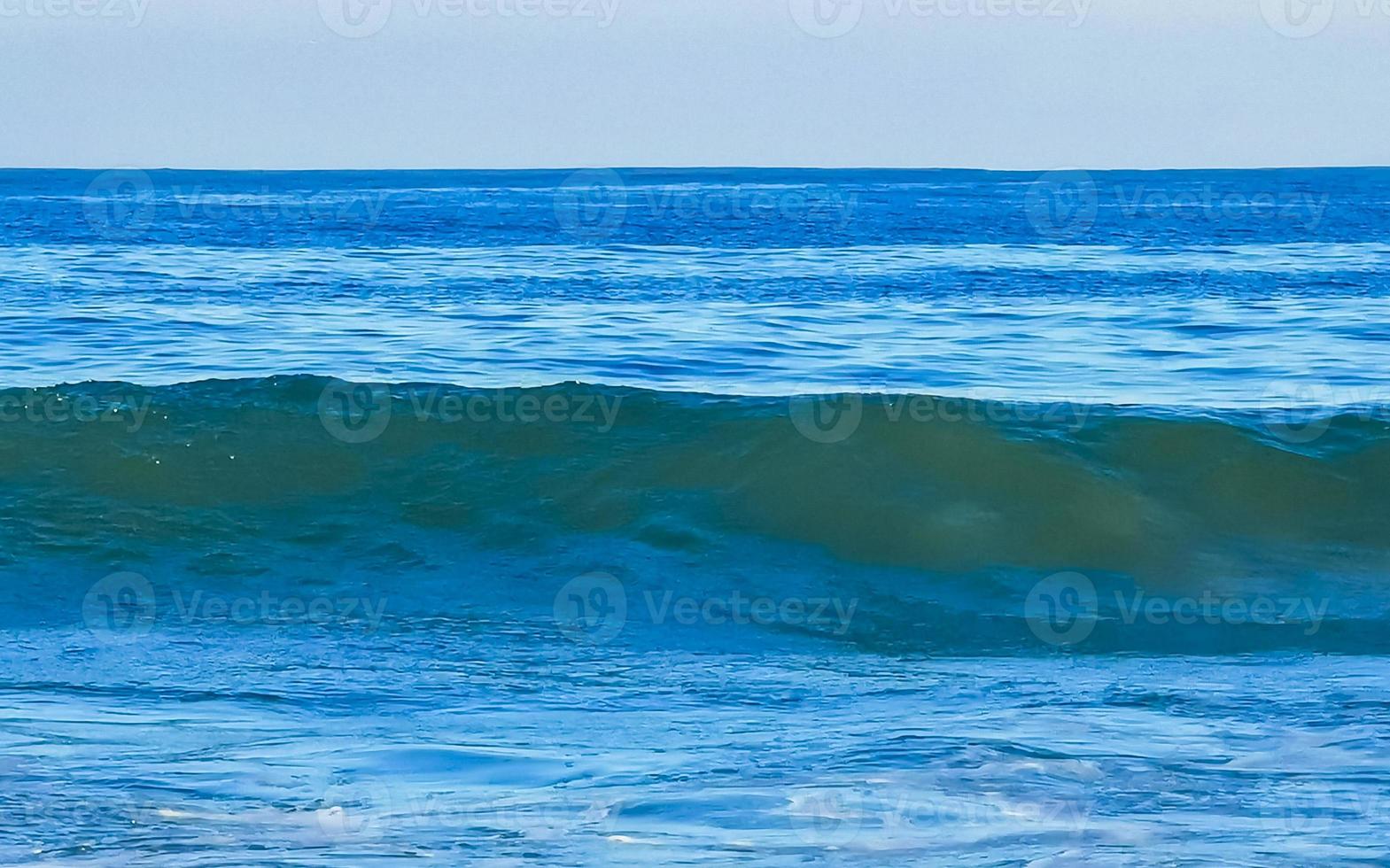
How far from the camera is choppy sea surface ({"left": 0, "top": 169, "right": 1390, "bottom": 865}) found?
497 centimetres

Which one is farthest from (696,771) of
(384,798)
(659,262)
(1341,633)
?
(659,262)

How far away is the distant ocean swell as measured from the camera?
856 centimetres

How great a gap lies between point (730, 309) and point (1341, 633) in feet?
47.4

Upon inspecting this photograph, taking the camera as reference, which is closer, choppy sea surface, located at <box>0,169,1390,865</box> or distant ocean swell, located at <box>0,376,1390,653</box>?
choppy sea surface, located at <box>0,169,1390,865</box>

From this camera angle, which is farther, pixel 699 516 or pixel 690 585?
pixel 699 516

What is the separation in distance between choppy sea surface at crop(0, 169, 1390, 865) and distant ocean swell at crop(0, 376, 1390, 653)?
4 centimetres

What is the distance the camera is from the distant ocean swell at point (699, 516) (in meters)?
8.56

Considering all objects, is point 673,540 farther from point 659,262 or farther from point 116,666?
point 659,262

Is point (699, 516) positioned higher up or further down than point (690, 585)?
higher up

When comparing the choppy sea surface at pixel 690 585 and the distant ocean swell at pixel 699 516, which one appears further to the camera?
the distant ocean swell at pixel 699 516

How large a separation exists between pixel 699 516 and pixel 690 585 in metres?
1.32

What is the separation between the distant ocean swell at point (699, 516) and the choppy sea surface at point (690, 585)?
0.04 metres

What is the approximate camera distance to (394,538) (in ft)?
33.5

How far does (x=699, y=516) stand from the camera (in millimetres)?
10484
